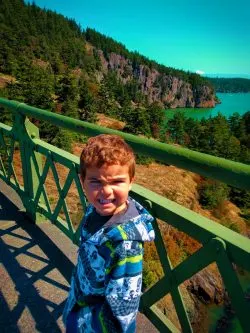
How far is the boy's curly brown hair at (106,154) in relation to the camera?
153 cm

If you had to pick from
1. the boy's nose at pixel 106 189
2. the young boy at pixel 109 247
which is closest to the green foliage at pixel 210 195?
the young boy at pixel 109 247

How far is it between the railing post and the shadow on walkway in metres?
0.22

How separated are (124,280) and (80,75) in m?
112

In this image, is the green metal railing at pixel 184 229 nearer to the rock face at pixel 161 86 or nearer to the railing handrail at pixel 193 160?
the railing handrail at pixel 193 160

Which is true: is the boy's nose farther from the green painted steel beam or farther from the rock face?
the rock face

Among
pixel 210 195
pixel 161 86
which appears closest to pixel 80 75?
pixel 161 86

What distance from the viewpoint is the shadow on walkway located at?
9.00 ft

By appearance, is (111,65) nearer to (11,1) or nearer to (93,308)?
(11,1)

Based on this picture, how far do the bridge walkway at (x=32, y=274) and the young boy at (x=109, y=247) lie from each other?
Result: 3.83 feet

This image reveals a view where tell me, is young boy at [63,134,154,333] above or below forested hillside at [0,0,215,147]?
above

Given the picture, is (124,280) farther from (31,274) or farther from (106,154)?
(31,274)


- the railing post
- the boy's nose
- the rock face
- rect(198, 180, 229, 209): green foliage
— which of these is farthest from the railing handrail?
the rock face

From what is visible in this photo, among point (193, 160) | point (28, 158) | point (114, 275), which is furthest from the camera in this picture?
point (28, 158)

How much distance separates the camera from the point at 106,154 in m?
1.53
